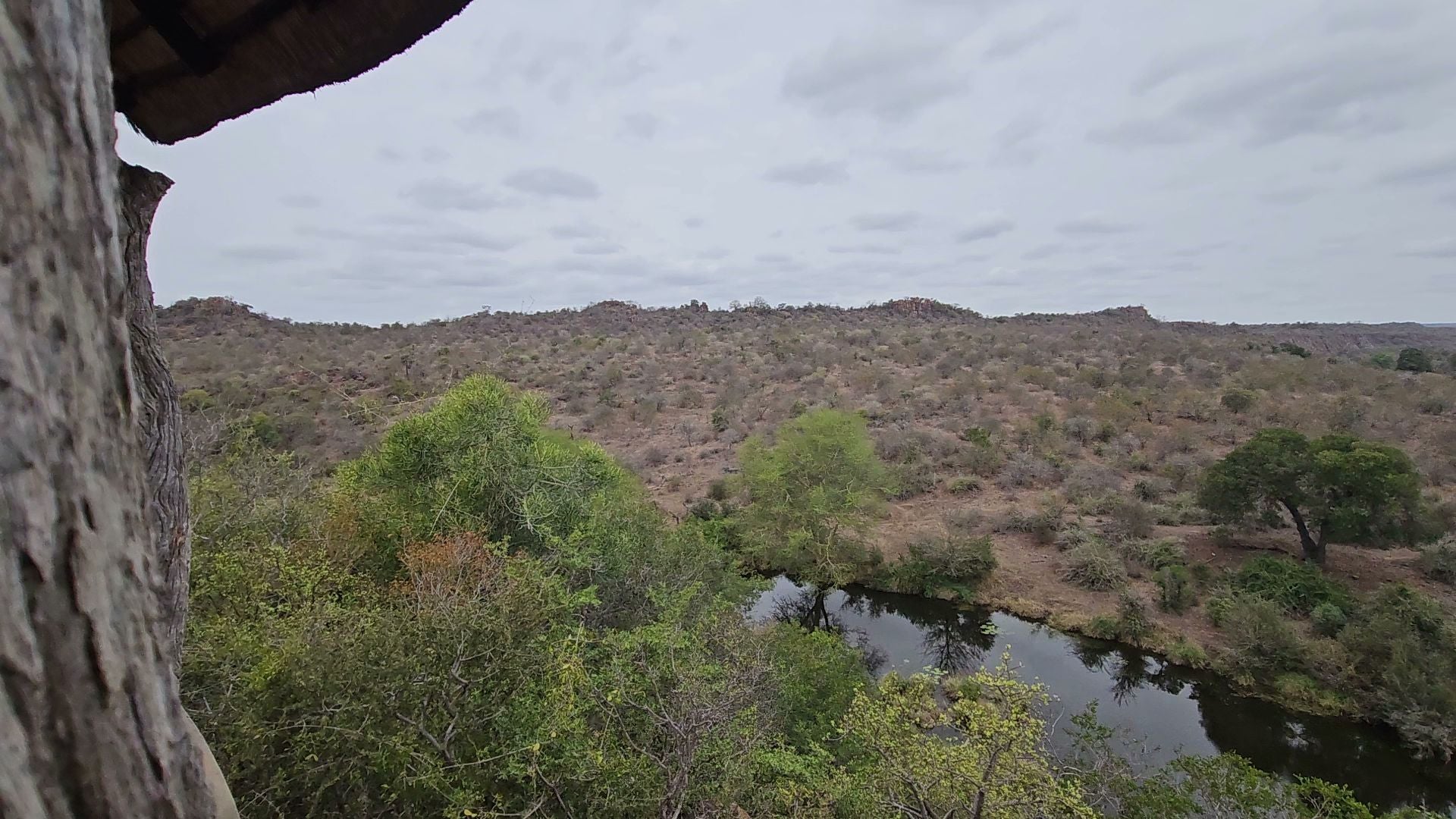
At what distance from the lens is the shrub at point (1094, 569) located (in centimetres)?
1543

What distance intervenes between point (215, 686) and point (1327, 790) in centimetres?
943

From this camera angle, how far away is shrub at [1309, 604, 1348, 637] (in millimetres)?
12305

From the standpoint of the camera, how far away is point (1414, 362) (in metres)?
34.5

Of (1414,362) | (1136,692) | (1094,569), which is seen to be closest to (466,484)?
(1136,692)

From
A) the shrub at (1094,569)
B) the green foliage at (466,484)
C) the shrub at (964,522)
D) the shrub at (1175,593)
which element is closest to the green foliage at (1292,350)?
the shrub at (964,522)

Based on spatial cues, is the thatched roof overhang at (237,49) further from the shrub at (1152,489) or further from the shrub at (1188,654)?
the shrub at (1152,489)

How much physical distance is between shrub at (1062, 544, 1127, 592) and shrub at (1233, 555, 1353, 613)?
2258mm

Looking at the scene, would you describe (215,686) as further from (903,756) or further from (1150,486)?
(1150,486)

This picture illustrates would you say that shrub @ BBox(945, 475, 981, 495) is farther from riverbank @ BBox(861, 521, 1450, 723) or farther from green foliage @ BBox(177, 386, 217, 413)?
green foliage @ BBox(177, 386, 217, 413)

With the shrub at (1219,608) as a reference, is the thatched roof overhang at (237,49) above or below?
above

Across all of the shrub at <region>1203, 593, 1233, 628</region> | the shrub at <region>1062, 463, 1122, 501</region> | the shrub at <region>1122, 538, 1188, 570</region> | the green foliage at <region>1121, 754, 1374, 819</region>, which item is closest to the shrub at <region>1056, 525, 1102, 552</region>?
the shrub at <region>1122, 538, 1188, 570</region>

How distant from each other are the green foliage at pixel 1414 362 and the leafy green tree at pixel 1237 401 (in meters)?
16.8

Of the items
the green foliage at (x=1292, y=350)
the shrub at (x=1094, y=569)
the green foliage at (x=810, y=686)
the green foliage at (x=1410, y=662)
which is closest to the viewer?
the green foliage at (x=810, y=686)

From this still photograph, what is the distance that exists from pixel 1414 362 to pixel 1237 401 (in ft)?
62.5
